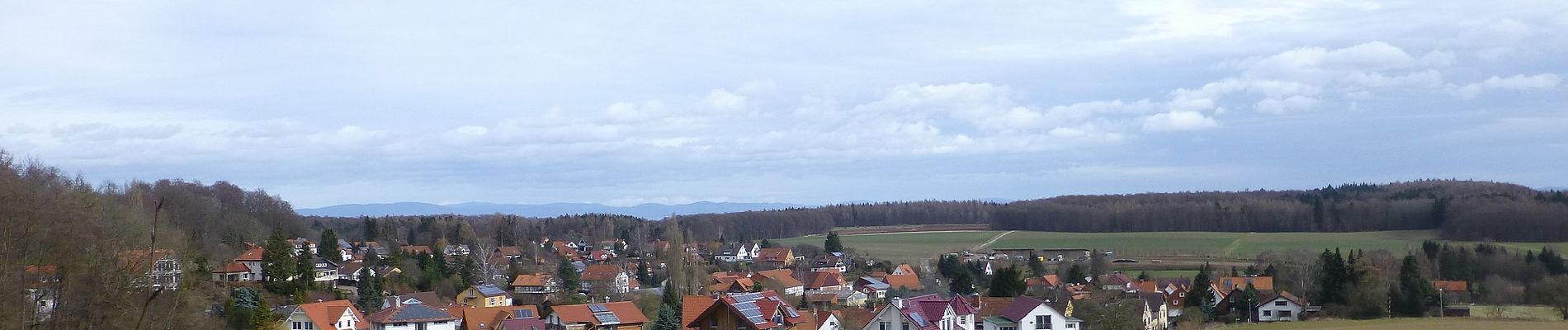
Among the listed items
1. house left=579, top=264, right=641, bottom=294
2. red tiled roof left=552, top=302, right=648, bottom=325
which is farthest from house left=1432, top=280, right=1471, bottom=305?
house left=579, top=264, right=641, bottom=294

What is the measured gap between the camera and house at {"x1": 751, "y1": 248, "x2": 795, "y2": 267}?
79938 mm

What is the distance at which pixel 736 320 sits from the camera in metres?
31.5

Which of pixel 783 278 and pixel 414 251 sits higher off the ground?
pixel 414 251

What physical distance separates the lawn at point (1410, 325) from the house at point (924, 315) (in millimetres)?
10306

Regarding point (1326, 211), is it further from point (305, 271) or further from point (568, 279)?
point (305, 271)

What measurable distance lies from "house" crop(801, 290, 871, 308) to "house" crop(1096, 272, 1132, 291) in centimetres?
1045

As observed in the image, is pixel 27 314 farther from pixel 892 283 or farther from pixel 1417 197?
pixel 1417 197

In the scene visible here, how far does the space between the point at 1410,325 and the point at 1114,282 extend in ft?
53.0

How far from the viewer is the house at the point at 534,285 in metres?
54.4

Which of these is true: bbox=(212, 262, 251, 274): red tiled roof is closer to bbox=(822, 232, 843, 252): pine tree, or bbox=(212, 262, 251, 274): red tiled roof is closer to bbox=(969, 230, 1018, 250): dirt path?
bbox=(822, 232, 843, 252): pine tree

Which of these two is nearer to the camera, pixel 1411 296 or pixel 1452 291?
pixel 1411 296

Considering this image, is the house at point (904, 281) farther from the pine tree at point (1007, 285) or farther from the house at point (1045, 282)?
the pine tree at point (1007, 285)

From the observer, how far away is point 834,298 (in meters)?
54.2

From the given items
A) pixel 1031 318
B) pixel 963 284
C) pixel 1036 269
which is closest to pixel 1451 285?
pixel 1036 269
